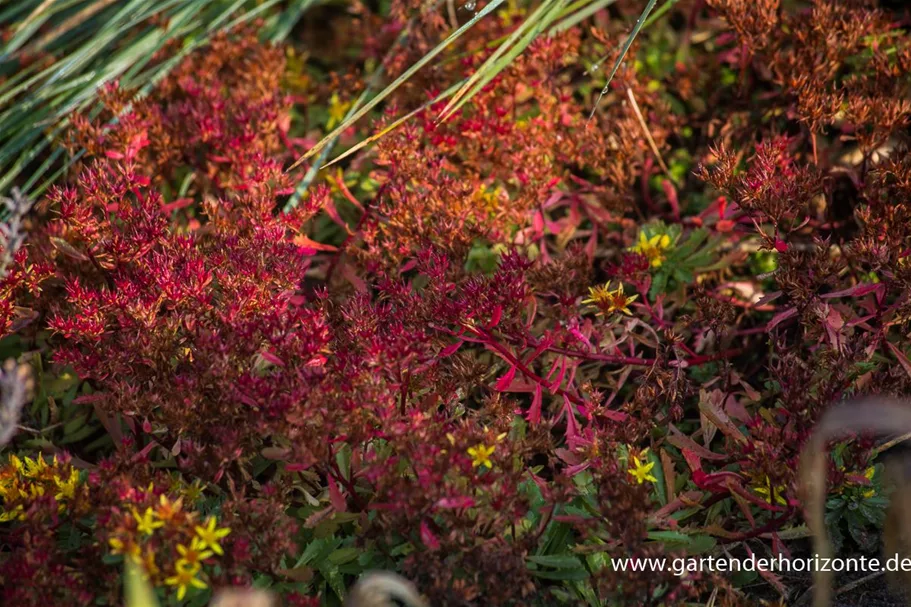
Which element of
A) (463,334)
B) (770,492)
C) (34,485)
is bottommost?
(770,492)

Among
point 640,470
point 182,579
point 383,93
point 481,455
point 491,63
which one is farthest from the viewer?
point 491,63

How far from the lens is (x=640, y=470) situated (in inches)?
70.2

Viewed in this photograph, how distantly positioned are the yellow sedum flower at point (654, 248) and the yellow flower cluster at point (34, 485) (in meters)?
1.42

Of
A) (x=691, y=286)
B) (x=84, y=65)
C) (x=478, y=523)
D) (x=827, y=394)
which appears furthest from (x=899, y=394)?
(x=84, y=65)

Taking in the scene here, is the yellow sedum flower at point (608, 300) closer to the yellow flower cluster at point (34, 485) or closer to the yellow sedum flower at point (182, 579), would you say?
the yellow sedum flower at point (182, 579)

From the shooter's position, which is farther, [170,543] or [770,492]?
[770,492]

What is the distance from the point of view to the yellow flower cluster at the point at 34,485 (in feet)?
5.65

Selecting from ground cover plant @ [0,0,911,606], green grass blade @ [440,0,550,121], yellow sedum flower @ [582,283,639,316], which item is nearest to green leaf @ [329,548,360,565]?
ground cover plant @ [0,0,911,606]

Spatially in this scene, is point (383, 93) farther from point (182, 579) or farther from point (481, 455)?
point (182, 579)

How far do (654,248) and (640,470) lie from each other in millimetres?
730

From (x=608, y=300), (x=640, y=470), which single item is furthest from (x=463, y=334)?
(x=640, y=470)

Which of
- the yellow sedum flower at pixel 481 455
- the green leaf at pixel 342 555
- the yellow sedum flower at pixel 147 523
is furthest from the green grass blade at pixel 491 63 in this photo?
the yellow sedum flower at pixel 147 523

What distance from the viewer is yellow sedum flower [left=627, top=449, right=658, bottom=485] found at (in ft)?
5.84

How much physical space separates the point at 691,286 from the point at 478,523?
1.04m
